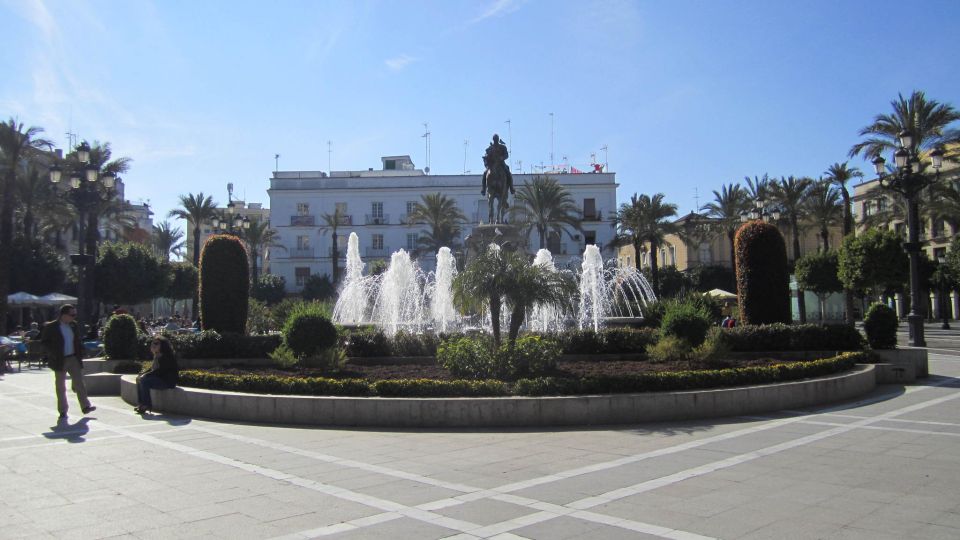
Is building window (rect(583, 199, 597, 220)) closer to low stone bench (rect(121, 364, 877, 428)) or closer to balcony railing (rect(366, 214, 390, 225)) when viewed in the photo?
balcony railing (rect(366, 214, 390, 225))

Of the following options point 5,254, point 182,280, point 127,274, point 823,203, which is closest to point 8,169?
point 5,254

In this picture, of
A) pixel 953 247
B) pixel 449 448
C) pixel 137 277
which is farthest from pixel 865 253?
pixel 137 277

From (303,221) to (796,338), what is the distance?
51.0m

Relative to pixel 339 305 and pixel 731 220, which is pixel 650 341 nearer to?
pixel 339 305

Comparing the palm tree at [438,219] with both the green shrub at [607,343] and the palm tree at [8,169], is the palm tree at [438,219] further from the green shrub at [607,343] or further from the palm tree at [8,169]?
the green shrub at [607,343]

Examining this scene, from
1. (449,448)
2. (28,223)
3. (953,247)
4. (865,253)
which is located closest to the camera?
(449,448)

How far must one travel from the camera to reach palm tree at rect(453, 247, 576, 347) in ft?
39.0

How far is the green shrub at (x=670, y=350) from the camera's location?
13.3 metres

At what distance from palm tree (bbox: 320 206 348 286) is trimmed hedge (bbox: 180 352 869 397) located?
4417 centimetres

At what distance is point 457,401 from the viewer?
9.71 metres

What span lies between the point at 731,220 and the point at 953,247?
12908mm

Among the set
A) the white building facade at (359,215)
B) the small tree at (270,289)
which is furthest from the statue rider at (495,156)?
the white building facade at (359,215)

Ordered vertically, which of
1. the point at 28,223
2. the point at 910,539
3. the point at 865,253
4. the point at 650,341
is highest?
the point at 28,223

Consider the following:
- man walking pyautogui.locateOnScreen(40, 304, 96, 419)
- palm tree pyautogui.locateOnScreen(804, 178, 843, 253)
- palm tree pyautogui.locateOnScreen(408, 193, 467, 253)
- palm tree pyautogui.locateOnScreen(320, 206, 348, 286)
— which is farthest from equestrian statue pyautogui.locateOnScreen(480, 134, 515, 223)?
palm tree pyautogui.locateOnScreen(320, 206, 348, 286)
